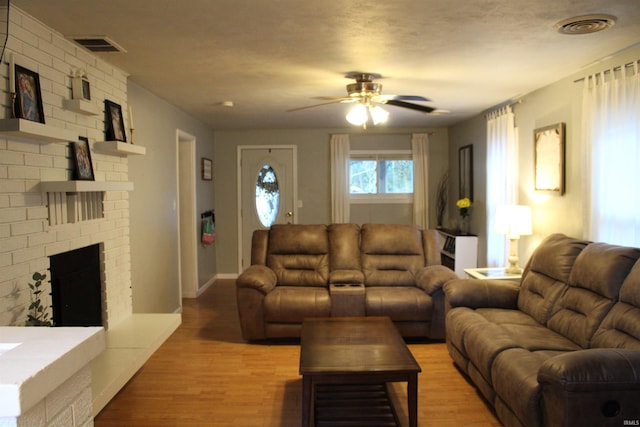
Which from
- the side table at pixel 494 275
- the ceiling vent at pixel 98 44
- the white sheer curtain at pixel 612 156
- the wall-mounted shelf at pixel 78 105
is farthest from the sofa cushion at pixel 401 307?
the ceiling vent at pixel 98 44

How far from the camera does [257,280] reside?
13.7ft

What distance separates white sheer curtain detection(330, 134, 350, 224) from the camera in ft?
23.5

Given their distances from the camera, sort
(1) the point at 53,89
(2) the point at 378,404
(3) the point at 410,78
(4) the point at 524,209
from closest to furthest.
A: (1) the point at 53,89 → (2) the point at 378,404 → (3) the point at 410,78 → (4) the point at 524,209

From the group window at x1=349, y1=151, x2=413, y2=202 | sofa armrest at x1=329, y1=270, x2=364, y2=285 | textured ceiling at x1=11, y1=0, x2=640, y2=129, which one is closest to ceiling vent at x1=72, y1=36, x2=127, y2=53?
textured ceiling at x1=11, y1=0, x2=640, y2=129

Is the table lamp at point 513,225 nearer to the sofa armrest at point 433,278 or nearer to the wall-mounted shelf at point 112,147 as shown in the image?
the sofa armrest at point 433,278

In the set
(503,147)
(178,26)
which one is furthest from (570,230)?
(178,26)

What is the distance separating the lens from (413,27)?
2.67 metres

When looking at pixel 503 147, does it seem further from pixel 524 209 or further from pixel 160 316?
pixel 160 316

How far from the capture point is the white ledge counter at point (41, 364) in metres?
0.71

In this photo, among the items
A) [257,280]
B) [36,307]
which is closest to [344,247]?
[257,280]

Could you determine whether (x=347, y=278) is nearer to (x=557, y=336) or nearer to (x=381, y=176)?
(x=557, y=336)

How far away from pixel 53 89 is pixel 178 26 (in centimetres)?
86

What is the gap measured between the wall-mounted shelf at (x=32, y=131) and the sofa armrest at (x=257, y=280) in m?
1.96

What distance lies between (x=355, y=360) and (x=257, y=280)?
1.69 metres
